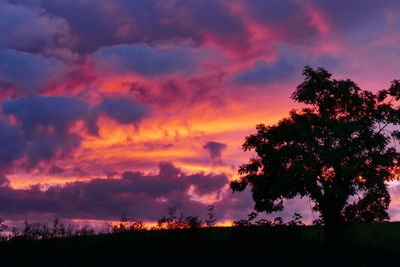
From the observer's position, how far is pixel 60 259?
18922 millimetres

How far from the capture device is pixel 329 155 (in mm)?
30281

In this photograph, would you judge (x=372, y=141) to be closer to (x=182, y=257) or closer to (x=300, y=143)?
(x=300, y=143)

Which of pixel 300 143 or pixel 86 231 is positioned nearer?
pixel 86 231

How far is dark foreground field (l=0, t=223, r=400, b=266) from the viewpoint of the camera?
17797 mm

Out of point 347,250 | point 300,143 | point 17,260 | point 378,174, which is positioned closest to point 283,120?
point 300,143

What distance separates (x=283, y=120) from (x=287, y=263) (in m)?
17.8

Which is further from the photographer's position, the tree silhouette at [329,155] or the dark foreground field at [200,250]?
the tree silhouette at [329,155]

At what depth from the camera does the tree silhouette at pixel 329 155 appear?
102 ft

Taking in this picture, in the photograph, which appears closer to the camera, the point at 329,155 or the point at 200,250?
the point at 200,250

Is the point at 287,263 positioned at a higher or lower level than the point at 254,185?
lower

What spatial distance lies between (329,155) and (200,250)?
13070mm

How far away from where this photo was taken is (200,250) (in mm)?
20219

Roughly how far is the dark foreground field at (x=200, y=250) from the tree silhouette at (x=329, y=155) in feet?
29.2

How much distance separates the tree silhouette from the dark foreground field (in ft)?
29.2
